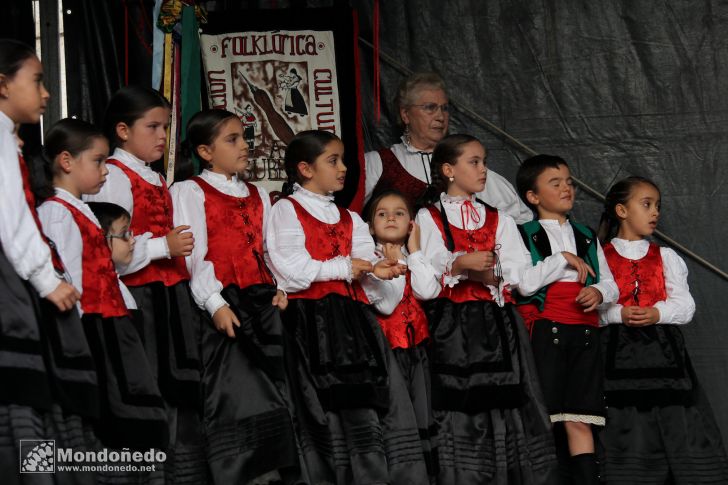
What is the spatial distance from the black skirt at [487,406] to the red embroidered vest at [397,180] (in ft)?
3.27

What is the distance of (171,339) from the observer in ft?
14.5

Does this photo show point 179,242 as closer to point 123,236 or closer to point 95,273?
point 123,236

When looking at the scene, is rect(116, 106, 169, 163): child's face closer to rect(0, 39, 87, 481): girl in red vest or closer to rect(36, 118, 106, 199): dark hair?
rect(36, 118, 106, 199): dark hair

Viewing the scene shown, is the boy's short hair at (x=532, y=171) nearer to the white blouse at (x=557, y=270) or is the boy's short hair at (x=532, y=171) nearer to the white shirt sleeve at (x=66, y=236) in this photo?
the white blouse at (x=557, y=270)

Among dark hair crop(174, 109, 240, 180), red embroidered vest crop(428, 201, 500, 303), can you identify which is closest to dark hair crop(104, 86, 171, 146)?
dark hair crop(174, 109, 240, 180)

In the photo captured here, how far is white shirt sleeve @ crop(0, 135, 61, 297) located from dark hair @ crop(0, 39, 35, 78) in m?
0.27

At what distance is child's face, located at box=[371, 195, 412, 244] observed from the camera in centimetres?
500

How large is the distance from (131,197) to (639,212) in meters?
2.35

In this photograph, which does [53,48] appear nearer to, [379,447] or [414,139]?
[414,139]

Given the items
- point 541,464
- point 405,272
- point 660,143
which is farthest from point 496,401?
point 660,143

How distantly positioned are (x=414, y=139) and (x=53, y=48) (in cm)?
182

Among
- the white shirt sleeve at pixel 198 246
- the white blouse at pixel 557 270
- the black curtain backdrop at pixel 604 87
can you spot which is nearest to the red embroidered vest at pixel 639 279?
the white blouse at pixel 557 270

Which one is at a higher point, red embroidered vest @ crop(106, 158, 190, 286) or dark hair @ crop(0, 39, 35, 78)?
dark hair @ crop(0, 39, 35, 78)

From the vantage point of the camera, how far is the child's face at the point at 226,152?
15.6 ft
